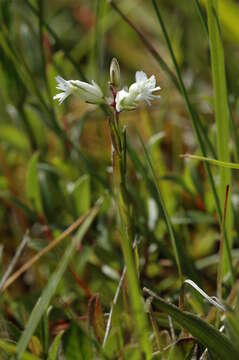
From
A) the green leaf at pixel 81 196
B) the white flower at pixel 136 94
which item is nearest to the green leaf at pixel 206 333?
the white flower at pixel 136 94

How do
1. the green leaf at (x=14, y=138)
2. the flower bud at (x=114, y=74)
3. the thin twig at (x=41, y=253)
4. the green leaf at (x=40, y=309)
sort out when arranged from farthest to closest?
1. the green leaf at (x=14, y=138)
2. the thin twig at (x=41, y=253)
3. the flower bud at (x=114, y=74)
4. the green leaf at (x=40, y=309)

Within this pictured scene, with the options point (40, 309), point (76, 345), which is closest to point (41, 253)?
point (76, 345)

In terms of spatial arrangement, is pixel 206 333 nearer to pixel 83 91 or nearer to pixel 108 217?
pixel 83 91

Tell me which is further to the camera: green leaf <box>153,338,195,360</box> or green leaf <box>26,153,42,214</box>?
green leaf <box>26,153,42,214</box>

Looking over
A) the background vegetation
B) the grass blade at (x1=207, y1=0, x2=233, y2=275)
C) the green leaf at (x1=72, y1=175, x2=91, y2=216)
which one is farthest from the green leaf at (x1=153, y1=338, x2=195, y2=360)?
the green leaf at (x1=72, y1=175, x2=91, y2=216)

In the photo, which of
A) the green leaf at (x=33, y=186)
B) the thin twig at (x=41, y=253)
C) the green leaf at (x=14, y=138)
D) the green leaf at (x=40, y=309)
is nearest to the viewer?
the green leaf at (x=40, y=309)

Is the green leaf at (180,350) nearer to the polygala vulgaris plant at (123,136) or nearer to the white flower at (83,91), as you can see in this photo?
the polygala vulgaris plant at (123,136)

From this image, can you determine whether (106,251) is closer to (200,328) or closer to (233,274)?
(233,274)

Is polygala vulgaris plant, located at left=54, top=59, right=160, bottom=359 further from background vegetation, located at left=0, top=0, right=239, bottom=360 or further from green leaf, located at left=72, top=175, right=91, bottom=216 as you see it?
green leaf, located at left=72, top=175, right=91, bottom=216
